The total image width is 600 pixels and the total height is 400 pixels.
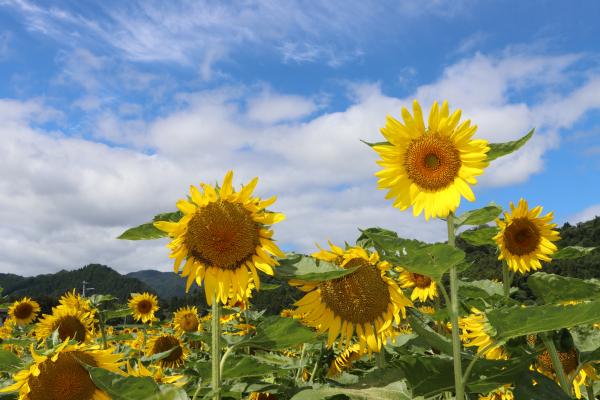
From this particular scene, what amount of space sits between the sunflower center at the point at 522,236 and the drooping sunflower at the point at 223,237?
4.77m

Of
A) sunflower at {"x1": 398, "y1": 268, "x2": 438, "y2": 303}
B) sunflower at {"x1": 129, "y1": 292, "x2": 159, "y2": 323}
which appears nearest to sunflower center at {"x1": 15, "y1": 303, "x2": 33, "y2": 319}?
sunflower at {"x1": 129, "y1": 292, "x2": 159, "y2": 323}

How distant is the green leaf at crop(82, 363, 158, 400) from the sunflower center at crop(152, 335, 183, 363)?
5894mm

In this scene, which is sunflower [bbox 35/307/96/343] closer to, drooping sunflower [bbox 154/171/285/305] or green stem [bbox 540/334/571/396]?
drooping sunflower [bbox 154/171/285/305]

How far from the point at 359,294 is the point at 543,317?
140 cm

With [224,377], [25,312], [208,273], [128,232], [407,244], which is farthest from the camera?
[25,312]

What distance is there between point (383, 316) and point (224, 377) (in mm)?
1243

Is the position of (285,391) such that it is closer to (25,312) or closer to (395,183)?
(395,183)

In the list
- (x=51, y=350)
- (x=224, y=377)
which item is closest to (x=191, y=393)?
(x=224, y=377)

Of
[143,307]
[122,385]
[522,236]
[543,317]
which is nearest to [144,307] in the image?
[143,307]

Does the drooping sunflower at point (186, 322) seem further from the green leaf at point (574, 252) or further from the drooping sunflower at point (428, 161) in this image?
the drooping sunflower at point (428, 161)

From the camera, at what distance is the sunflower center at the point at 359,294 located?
3801 millimetres

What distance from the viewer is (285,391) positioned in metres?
3.86

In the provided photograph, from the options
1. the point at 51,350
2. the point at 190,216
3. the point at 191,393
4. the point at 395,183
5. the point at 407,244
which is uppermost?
the point at 395,183

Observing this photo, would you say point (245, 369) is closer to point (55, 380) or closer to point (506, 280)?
point (55, 380)
